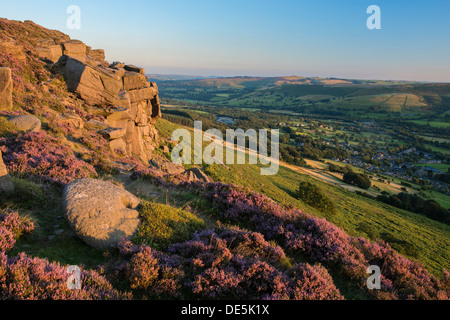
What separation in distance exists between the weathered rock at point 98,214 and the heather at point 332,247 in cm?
460

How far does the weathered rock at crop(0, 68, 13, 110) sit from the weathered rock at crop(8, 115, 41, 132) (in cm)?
267

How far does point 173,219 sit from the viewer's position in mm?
8453

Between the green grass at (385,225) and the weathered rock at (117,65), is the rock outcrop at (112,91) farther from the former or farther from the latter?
the green grass at (385,225)

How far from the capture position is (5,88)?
51.9 feet

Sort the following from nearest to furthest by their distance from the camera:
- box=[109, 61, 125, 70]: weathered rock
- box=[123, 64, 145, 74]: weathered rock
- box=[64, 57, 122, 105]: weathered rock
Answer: box=[64, 57, 122, 105]: weathered rock, box=[109, 61, 125, 70]: weathered rock, box=[123, 64, 145, 74]: weathered rock

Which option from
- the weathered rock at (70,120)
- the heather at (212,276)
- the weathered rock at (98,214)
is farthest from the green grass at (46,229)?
the weathered rock at (70,120)

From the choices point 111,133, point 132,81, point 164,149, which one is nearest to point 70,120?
point 111,133

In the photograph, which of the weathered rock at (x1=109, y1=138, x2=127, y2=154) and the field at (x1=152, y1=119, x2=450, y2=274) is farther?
the field at (x1=152, y1=119, x2=450, y2=274)

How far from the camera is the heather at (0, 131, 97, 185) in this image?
1013 cm

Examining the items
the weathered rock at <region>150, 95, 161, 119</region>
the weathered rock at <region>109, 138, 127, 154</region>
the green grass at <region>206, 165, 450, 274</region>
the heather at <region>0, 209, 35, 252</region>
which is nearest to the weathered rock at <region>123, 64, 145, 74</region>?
the weathered rock at <region>150, 95, 161, 119</region>

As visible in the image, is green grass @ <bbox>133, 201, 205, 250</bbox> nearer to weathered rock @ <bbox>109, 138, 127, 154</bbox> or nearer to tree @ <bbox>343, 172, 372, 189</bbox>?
weathered rock @ <bbox>109, 138, 127, 154</bbox>

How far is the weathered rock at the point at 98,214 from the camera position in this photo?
678 centimetres
